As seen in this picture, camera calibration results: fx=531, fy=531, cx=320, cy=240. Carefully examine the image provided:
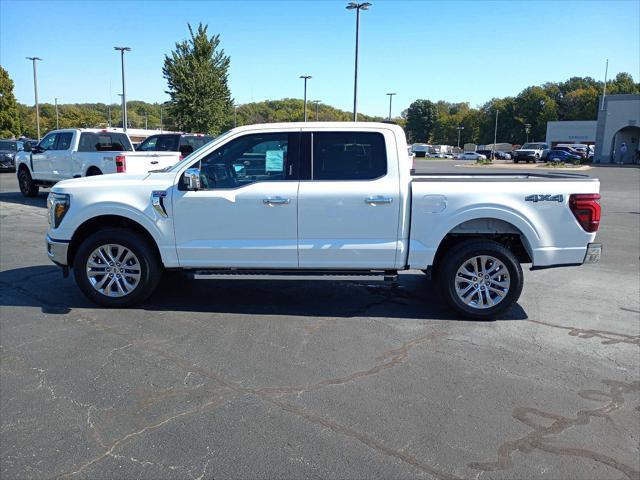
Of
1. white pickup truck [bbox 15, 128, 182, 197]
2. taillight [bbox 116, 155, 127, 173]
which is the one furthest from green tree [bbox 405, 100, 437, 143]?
taillight [bbox 116, 155, 127, 173]

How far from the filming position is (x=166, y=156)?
1340 centimetres

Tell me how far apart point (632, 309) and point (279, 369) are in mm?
4493

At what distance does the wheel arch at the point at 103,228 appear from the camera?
19.6 ft

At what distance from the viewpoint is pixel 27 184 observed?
56.1ft

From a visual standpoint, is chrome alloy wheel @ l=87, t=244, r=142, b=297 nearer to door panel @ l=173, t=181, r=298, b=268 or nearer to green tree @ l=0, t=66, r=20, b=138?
door panel @ l=173, t=181, r=298, b=268

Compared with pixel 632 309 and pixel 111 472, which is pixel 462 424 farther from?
pixel 632 309

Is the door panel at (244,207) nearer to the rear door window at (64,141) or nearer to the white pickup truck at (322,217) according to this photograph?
the white pickup truck at (322,217)

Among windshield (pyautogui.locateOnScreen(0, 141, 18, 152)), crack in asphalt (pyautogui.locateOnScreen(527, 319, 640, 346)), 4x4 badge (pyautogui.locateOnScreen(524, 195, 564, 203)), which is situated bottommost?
crack in asphalt (pyautogui.locateOnScreen(527, 319, 640, 346))

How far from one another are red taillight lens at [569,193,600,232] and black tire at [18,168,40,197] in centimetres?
1615

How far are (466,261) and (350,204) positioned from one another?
140 cm

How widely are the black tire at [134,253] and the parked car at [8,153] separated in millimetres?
26336

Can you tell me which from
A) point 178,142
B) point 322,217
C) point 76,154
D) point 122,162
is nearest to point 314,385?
point 322,217

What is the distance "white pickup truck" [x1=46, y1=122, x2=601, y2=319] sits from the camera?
5.60 metres

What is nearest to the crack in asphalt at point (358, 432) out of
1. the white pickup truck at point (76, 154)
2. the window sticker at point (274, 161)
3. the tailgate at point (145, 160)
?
the window sticker at point (274, 161)
